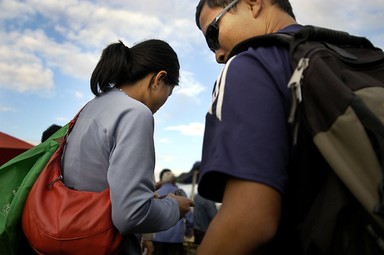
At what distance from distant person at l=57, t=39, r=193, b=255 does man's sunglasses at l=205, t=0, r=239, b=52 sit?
416 mm

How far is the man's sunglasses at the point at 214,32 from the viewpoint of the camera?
137 centimetres

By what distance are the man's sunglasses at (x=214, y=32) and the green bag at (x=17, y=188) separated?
2.74 feet

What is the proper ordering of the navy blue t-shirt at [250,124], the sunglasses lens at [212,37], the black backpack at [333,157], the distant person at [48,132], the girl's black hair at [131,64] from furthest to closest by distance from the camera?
the distant person at [48,132]
the girl's black hair at [131,64]
the sunglasses lens at [212,37]
the navy blue t-shirt at [250,124]
the black backpack at [333,157]

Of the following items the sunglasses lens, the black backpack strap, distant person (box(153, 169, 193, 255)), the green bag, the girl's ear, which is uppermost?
the sunglasses lens

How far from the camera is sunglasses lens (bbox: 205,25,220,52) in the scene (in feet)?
4.69

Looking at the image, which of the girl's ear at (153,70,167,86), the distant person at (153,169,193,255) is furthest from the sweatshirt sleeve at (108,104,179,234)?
the distant person at (153,169,193,255)

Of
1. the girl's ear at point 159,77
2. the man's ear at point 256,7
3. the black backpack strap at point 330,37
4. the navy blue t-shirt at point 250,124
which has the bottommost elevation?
the navy blue t-shirt at point 250,124

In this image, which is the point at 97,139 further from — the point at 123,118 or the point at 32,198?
the point at 32,198

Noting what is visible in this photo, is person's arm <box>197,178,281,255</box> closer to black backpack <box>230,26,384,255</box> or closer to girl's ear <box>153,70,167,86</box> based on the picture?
black backpack <box>230,26,384,255</box>

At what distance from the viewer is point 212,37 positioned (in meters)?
1.46

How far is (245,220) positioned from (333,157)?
231 millimetres

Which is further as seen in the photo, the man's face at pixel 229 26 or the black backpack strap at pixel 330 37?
the man's face at pixel 229 26

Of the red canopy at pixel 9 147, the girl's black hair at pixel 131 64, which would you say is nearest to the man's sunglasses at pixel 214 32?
the girl's black hair at pixel 131 64

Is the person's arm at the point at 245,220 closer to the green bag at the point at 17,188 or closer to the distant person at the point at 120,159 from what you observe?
the distant person at the point at 120,159
